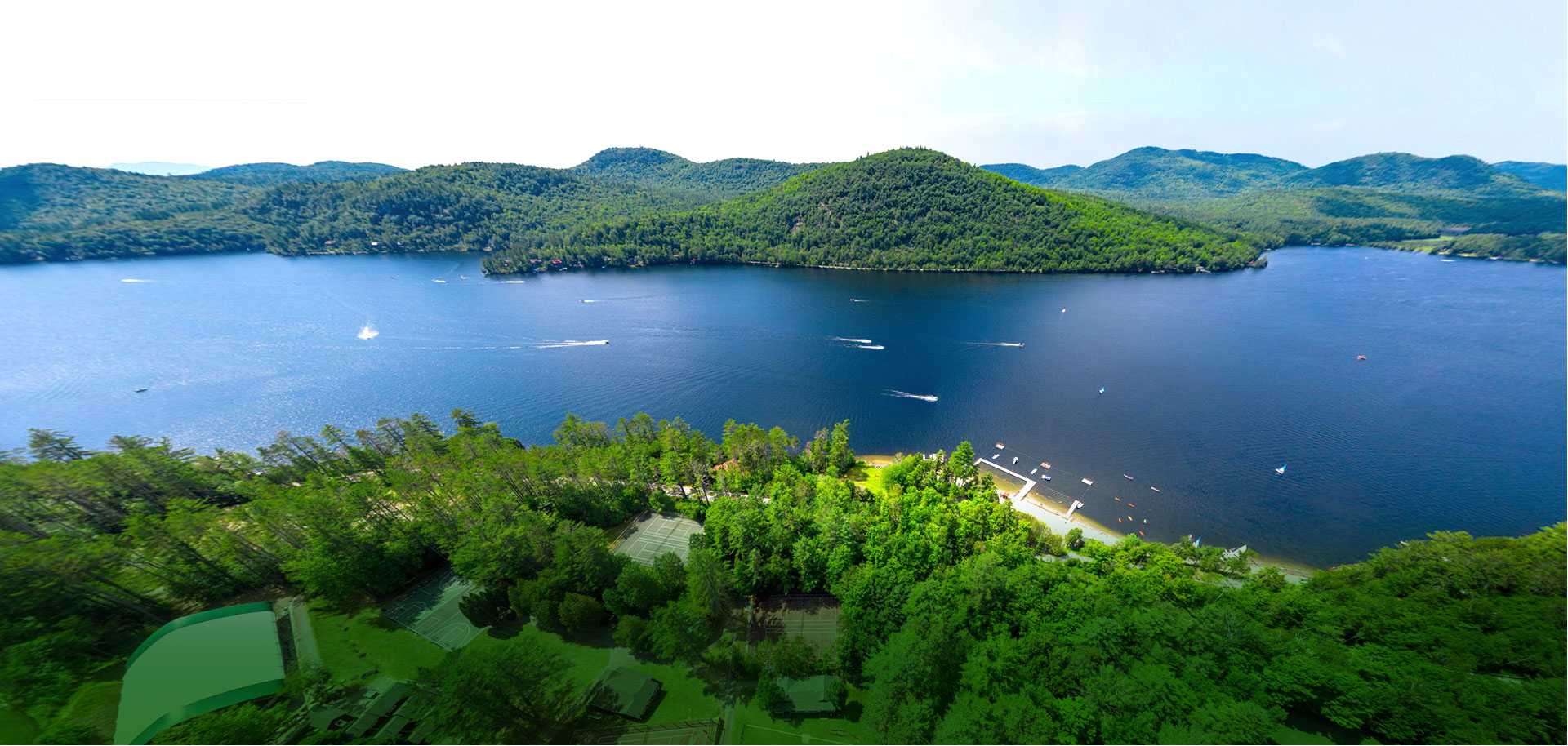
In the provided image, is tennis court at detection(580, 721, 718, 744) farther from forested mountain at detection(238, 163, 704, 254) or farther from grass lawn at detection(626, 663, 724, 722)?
forested mountain at detection(238, 163, 704, 254)

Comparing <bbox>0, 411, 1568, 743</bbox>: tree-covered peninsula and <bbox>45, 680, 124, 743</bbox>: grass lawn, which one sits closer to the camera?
<bbox>45, 680, 124, 743</bbox>: grass lawn

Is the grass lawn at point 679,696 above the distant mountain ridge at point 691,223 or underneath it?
underneath

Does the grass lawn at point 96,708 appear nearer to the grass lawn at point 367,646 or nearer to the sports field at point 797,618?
the grass lawn at point 367,646

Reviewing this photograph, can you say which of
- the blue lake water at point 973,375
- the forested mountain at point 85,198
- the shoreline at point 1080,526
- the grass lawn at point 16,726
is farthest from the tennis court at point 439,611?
the forested mountain at point 85,198

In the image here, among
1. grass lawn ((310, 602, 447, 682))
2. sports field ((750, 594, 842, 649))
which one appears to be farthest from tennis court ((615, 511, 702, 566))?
grass lawn ((310, 602, 447, 682))

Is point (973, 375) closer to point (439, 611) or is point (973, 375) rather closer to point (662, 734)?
point (662, 734)

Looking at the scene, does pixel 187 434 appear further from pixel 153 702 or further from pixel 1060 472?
pixel 1060 472
